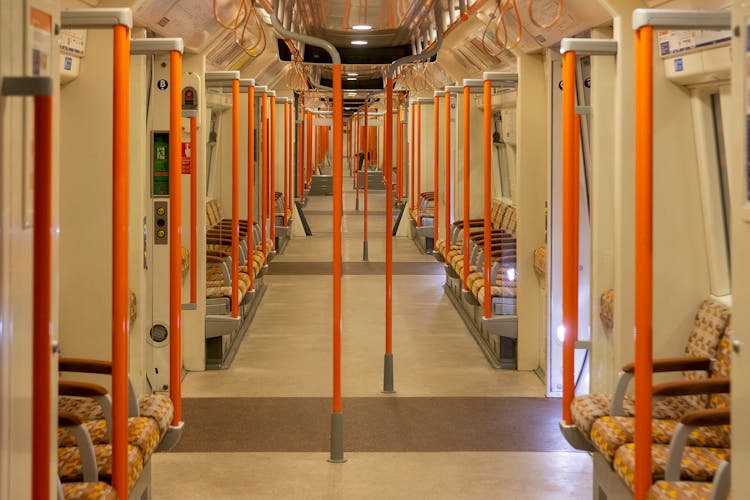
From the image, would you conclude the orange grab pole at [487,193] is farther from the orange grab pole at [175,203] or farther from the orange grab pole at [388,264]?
the orange grab pole at [175,203]

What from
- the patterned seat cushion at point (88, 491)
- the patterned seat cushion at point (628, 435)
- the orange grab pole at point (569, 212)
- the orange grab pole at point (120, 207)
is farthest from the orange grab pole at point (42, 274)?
the patterned seat cushion at point (628, 435)

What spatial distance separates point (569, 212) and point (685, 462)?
987 millimetres

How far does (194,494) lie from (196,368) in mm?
2740

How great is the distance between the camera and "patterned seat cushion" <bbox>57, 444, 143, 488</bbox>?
11.2 feet

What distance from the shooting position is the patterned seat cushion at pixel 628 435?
3.84 metres

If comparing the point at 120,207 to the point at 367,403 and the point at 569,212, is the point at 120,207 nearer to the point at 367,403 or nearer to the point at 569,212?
the point at 569,212

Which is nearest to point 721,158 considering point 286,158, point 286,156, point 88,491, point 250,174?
point 88,491

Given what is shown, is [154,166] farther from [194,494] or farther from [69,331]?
[194,494]

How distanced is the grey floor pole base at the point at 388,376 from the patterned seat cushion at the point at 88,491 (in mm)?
3616

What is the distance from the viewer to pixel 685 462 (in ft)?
11.7

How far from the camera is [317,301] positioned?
1070 cm

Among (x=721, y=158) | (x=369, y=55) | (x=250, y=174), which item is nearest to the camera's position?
(x=721, y=158)

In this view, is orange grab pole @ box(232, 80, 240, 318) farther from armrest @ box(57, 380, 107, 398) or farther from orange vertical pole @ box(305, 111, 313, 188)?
orange vertical pole @ box(305, 111, 313, 188)

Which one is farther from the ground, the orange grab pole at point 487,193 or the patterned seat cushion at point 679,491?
the orange grab pole at point 487,193
